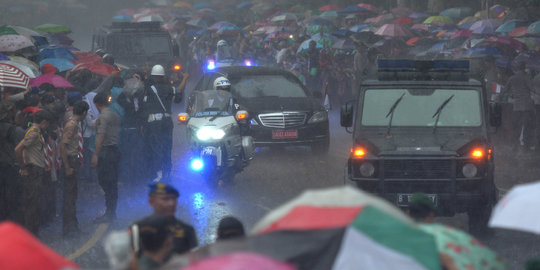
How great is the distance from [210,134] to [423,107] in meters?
4.16

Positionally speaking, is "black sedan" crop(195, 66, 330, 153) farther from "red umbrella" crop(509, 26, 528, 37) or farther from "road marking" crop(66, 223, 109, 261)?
"red umbrella" crop(509, 26, 528, 37)

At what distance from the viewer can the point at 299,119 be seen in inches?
690

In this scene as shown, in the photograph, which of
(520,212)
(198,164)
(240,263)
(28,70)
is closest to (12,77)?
(28,70)

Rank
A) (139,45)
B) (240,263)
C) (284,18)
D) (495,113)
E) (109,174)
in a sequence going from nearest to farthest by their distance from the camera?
(240,263), (495,113), (109,174), (139,45), (284,18)

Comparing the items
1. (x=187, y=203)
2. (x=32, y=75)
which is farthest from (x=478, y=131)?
(x=32, y=75)

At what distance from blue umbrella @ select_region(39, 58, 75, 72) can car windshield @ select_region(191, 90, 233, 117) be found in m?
4.23

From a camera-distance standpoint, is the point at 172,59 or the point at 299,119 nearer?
the point at 299,119

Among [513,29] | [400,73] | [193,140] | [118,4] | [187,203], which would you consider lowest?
[187,203]

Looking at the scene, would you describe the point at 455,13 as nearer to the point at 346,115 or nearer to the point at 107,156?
Answer: the point at 346,115

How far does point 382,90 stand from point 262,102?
6337 mm

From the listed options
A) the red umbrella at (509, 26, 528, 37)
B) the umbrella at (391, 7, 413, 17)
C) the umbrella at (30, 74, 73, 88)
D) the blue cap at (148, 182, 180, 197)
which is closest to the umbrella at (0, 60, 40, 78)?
the umbrella at (30, 74, 73, 88)

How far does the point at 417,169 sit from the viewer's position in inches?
426

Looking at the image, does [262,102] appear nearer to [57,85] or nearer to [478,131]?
[57,85]

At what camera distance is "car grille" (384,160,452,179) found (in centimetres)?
1076
